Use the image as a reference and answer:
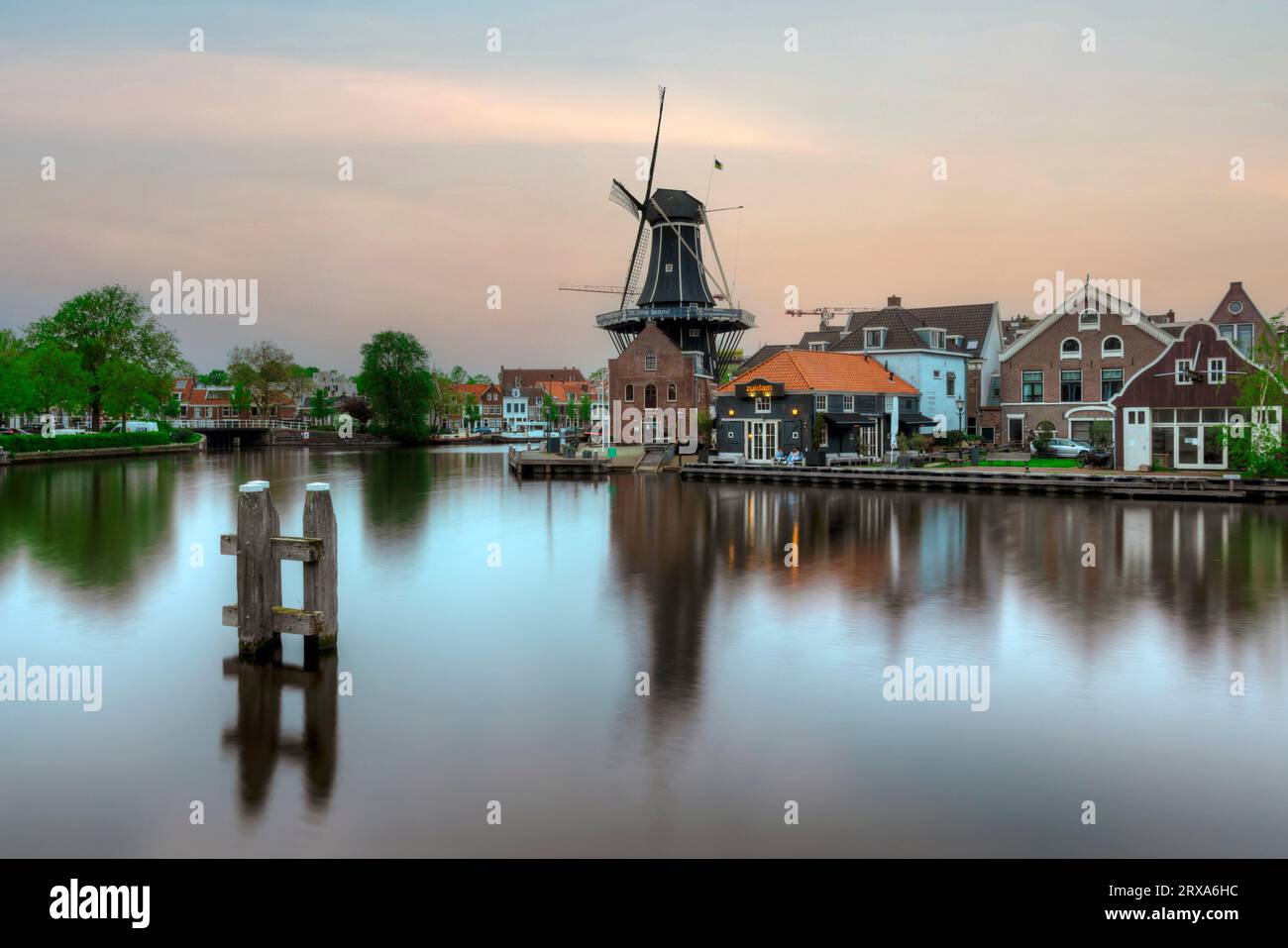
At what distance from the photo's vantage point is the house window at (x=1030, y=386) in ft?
172

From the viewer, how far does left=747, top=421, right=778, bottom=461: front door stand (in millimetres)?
50094

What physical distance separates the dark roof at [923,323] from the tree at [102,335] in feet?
190

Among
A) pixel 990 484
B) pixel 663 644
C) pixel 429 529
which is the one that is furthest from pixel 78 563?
pixel 990 484

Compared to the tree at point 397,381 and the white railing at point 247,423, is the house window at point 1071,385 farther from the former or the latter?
the white railing at point 247,423

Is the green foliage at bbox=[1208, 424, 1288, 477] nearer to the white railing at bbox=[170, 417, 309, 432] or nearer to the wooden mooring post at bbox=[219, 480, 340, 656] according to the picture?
the wooden mooring post at bbox=[219, 480, 340, 656]

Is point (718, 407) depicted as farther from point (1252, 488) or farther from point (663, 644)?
point (663, 644)

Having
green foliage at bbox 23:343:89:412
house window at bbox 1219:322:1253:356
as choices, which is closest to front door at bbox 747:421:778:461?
house window at bbox 1219:322:1253:356

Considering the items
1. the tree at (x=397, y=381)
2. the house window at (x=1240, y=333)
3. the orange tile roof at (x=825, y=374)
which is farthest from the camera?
the tree at (x=397, y=381)

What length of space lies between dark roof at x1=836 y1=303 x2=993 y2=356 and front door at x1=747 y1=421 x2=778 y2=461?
35.3 ft

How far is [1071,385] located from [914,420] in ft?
26.4

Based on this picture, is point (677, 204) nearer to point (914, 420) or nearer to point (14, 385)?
point (914, 420)

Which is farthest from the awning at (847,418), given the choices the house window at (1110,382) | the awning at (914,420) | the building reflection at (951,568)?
the building reflection at (951,568)
